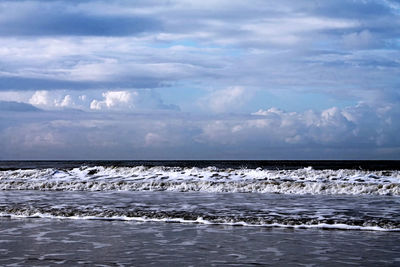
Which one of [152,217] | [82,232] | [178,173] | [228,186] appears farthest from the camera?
[178,173]

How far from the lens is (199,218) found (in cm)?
1545

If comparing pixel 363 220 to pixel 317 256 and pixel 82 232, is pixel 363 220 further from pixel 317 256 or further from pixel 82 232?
pixel 82 232

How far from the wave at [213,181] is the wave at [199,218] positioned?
10343 mm

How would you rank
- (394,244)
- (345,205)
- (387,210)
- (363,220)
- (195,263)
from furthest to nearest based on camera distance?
(345,205), (387,210), (363,220), (394,244), (195,263)

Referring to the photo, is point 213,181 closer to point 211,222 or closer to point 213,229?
point 211,222

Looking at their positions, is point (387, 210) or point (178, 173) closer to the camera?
point (387, 210)

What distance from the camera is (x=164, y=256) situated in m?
10.0

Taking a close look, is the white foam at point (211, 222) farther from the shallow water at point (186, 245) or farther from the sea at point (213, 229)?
the shallow water at point (186, 245)

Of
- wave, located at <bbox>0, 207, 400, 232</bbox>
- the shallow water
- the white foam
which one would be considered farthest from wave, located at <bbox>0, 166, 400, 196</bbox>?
the shallow water

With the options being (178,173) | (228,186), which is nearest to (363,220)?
(228,186)

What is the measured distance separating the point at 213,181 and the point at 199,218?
13894 mm

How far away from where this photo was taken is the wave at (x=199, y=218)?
13930 millimetres

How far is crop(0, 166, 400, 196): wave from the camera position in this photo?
83.9 feet

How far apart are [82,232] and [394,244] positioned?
807cm
